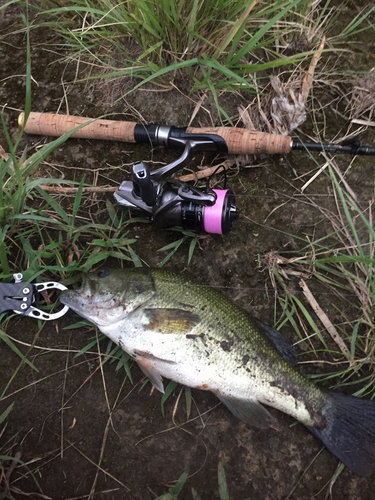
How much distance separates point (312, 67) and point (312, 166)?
805 mm

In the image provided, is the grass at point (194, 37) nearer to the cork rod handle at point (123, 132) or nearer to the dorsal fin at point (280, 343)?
the cork rod handle at point (123, 132)

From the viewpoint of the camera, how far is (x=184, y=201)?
8.41 feet

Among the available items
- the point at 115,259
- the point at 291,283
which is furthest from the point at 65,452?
the point at 291,283

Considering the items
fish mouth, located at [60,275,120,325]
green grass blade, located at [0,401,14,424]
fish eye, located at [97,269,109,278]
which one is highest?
fish eye, located at [97,269,109,278]

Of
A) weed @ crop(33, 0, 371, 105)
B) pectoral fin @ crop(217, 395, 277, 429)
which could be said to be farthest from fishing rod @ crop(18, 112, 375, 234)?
pectoral fin @ crop(217, 395, 277, 429)

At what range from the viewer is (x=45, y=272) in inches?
113

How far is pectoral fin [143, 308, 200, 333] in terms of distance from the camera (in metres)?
2.41

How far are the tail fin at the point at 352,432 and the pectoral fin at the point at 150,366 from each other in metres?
1.05

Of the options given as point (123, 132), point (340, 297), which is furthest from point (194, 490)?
point (123, 132)

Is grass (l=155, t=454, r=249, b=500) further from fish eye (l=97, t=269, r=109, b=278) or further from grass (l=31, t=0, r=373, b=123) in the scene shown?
grass (l=31, t=0, r=373, b=123)

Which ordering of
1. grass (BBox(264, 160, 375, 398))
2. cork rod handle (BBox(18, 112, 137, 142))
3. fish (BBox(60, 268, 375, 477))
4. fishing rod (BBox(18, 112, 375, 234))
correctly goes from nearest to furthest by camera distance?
fish (BBox(60, 268, 375, 477))
fishing rod (BBox(18, 112, 375, 234))
grass (BBox(264, 160, 375, 398))
cork rod handle (BBox(18, 112, 137, 142))

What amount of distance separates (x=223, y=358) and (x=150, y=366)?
18.5 inches

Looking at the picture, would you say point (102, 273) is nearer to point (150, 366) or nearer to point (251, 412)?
point (150, 366)

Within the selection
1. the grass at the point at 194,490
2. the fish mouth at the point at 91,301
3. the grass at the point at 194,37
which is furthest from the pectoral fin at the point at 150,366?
the grass at the point at 194,37
